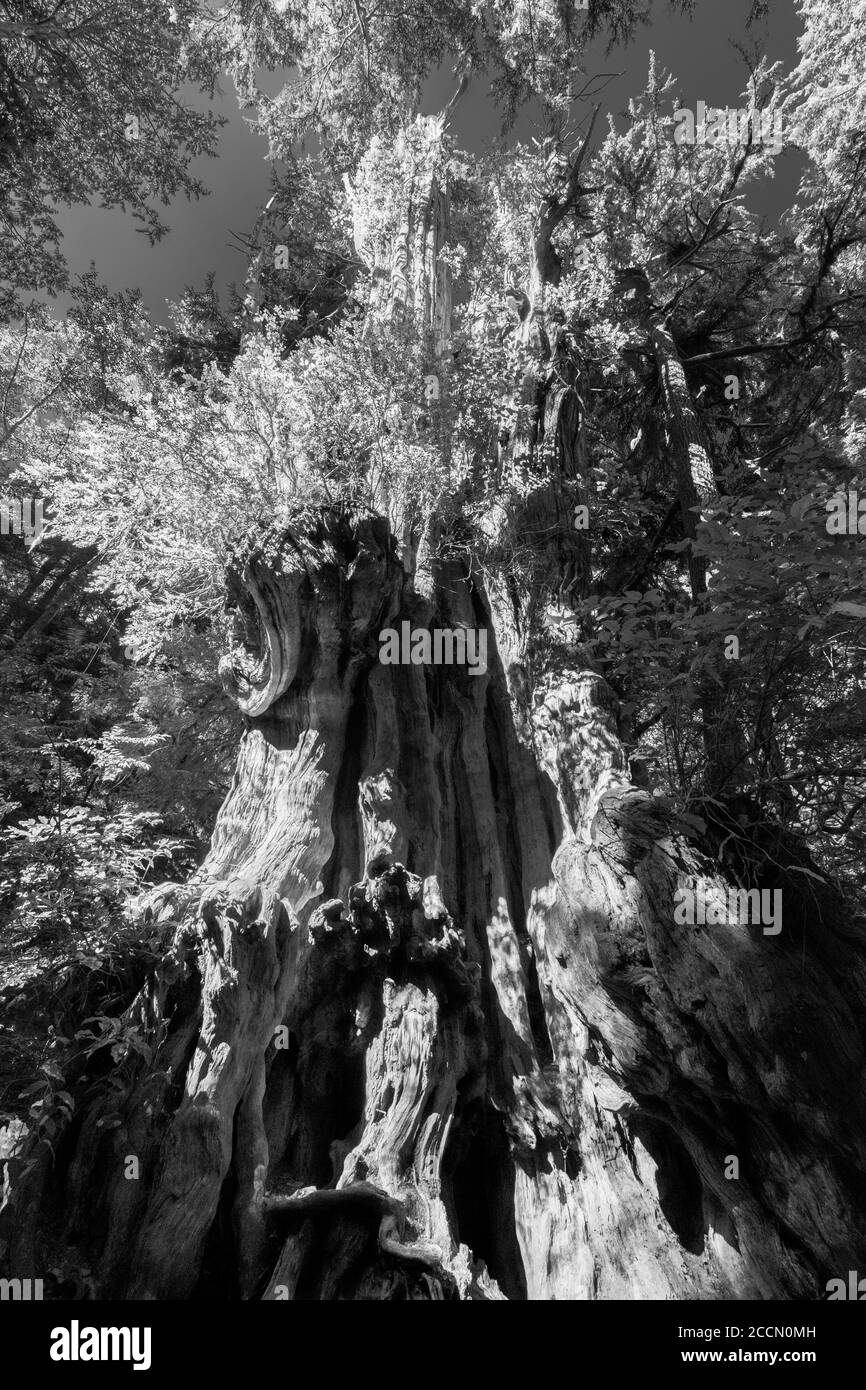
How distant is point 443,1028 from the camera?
416cm

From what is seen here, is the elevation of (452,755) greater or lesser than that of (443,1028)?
greater

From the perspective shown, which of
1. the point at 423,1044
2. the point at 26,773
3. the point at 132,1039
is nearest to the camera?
the point at 132,1039

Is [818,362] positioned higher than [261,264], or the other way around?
[261,264]

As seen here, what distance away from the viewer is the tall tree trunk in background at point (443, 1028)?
3.21m

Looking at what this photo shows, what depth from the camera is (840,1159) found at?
10.3 feet

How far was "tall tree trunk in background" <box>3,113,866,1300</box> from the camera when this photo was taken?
3.21 m

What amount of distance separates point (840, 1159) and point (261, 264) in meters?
11.9

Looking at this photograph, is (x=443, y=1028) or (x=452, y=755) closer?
(x=443, y=1028)

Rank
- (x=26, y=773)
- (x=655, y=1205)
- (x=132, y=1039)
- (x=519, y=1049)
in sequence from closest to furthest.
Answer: (x=132, y=1039) < (x=655, y=1205) < (x=519, y=1049) < (x=26, y=773)

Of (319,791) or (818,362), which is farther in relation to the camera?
(818,362)

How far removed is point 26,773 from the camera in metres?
5.42
